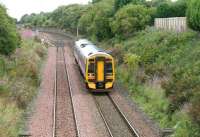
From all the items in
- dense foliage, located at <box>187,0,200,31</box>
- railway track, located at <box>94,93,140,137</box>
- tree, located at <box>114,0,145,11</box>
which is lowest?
railway track, located at <box>94,93,140,137</box>

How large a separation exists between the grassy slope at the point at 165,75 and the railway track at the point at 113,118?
1472 mm

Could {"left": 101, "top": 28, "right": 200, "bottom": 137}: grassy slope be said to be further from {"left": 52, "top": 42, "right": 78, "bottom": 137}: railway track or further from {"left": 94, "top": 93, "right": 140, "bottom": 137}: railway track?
{"left": 52, "top": 42, "right": 78, "bottom": 137}: railway track

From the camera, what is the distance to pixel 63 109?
28.4m

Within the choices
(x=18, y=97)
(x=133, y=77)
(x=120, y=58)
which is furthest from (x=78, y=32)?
(x=18, y=97)

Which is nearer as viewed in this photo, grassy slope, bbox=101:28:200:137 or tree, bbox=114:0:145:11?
grassy slope, bbox=101:28:200:137

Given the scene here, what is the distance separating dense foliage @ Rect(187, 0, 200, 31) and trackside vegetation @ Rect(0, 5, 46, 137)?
36.0ft

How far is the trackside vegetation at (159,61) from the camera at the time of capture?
24250 mm

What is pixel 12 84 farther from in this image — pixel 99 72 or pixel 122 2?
pixel 122 2

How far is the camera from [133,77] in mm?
35031

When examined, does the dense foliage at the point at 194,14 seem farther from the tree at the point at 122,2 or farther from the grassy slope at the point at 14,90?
the tree at the point at 122,2

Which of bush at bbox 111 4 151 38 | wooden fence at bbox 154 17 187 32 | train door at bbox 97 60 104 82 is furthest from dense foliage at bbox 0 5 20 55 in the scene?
bush at bbox 111 4 151 38

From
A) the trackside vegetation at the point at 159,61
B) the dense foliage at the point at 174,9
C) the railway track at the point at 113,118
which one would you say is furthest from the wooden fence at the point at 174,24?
the railway track at the point at 113,118

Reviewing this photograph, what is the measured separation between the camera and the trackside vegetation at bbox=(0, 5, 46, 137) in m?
23.2

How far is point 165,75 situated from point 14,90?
8.73 meters
